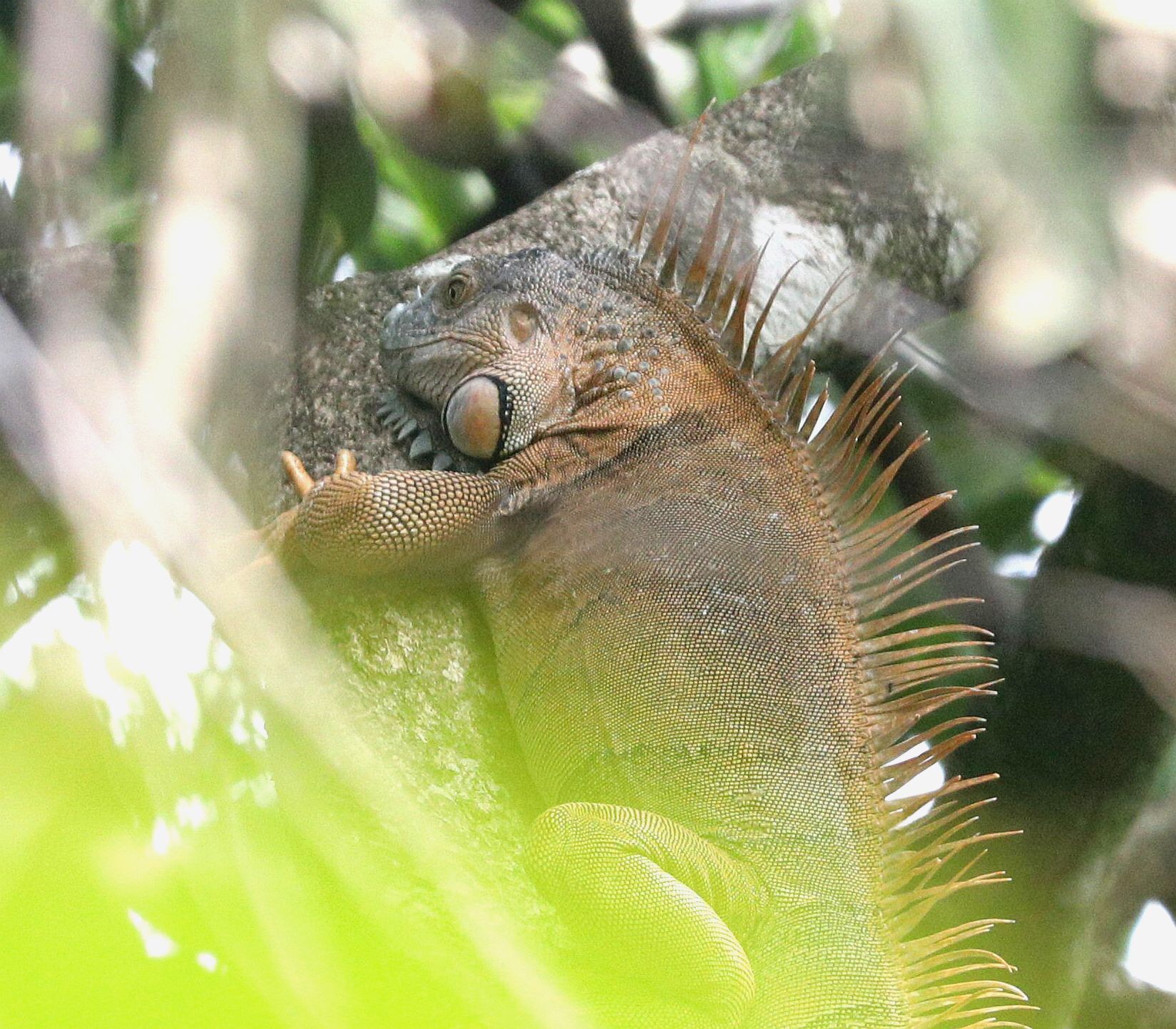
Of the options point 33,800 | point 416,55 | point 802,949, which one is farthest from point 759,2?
point 33,800

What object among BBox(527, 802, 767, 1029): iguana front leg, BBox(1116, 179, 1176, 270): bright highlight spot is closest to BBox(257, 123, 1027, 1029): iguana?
BBox(527, 802, 767, 1029): iguana front leg

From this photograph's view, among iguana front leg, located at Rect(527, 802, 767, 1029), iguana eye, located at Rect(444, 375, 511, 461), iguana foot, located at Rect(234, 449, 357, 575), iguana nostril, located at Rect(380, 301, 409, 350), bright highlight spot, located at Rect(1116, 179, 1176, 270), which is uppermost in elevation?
bright highlight spot, located at Rect(1116, 179, 1176, 270)

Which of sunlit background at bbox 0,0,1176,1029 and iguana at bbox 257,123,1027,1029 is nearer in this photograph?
sunlit background at bbox 0,0,1176,1029

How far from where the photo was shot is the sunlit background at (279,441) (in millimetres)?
1278

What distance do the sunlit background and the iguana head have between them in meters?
0.38

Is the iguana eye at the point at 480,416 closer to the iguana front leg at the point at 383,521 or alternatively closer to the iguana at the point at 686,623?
the iguana at the point at 686,623

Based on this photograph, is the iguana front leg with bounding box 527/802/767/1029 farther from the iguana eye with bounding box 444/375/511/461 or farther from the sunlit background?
the iguana eye with bounding box 444/375/511/461

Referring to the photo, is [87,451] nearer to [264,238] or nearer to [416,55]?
[264,238]

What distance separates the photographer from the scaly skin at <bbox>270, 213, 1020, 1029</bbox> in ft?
7.50

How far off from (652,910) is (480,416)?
1326mm

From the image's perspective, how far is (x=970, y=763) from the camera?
389cm

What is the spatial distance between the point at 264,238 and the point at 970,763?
2.87 metres

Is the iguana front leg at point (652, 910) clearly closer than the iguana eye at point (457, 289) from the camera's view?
Yes

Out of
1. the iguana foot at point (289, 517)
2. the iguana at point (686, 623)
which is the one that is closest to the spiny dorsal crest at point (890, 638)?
the iguana at point (686, 623)
